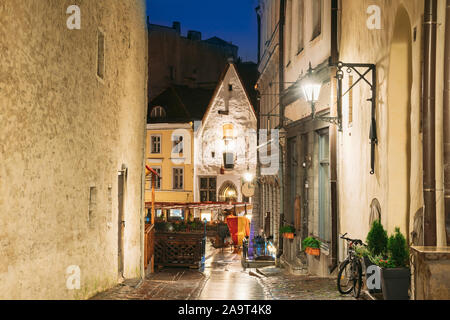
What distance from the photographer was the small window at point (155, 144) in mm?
38362

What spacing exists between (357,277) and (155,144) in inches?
1202

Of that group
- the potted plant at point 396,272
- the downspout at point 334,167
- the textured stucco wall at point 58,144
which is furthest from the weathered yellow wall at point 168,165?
the potted plant at point 396,272

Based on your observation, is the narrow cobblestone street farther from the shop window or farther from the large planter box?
the shop window

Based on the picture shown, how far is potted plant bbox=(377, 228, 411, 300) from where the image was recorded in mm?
7164

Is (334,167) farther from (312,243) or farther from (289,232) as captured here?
(289,232)

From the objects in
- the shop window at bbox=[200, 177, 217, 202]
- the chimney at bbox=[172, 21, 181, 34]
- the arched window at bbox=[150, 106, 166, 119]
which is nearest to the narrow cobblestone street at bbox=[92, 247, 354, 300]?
the shop window at bbox=[200, 177, 217, 202]

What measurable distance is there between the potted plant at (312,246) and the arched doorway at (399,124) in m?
4.55

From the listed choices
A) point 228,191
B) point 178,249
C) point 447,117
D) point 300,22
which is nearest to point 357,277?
point 447,117

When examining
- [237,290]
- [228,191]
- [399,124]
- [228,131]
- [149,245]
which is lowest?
[237,290]

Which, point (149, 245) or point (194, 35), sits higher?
point (194, 35)

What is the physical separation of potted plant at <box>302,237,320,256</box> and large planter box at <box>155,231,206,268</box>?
5.78m

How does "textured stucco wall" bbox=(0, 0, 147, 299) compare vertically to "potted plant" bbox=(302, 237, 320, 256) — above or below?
above

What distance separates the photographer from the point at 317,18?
572 inches

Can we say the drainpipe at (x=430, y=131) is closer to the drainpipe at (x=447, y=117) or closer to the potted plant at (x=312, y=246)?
the drainpipe at (x=447, y=117)
